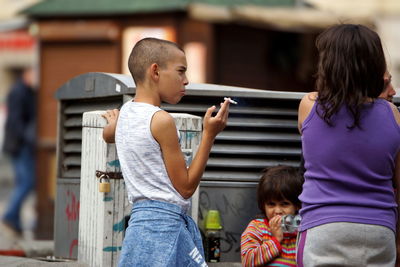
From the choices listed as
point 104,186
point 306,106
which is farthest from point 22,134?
point 306,106

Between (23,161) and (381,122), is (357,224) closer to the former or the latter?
(381,122)

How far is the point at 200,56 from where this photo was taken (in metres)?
13.5

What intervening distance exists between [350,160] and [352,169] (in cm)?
3

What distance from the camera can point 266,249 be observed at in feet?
16.8

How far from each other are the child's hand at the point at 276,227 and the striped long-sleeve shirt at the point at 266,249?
2cm

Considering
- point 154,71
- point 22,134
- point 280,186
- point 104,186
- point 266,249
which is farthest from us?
point 22,134

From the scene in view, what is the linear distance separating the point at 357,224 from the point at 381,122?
0.40m

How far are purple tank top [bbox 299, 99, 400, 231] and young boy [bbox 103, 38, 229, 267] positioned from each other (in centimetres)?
47

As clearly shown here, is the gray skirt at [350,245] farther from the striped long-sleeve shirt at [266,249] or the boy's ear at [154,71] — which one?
the striped long-sleeve shirt at [266,249]

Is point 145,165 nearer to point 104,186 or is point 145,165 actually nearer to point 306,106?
point 306,106

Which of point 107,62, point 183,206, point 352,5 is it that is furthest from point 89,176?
point 352,5

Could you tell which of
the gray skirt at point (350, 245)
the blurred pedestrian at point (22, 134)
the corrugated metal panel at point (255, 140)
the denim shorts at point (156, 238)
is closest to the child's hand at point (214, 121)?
the denim shorts at point (156, 238)

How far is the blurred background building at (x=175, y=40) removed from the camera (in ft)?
43.9

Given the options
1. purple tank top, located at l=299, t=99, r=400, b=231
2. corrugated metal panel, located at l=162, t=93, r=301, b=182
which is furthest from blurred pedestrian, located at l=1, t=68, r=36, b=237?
purple tank top, located at l=299, t=99, r=400, b=231
